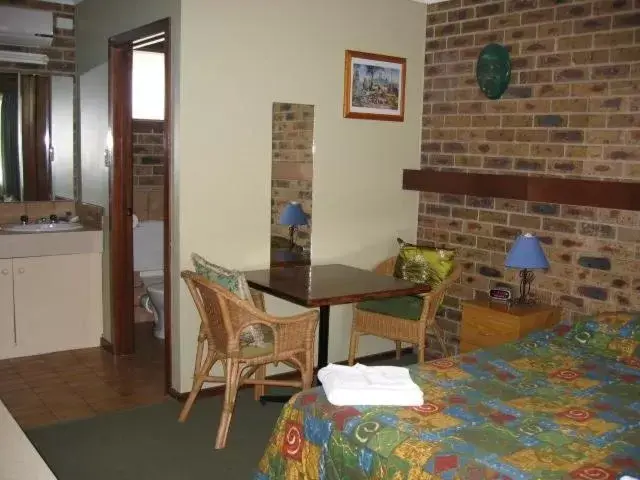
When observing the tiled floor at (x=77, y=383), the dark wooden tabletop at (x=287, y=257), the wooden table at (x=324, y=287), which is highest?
the dark wooden tabletop at (x=287, y=257)

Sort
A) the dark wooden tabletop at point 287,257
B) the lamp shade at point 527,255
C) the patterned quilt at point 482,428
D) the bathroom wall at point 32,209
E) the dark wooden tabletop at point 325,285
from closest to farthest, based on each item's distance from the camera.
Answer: the patterned quilt at point 482,428
the dark wooden tabletop at point 325,285
the lamp shade at point 527,255
the dark wooden tabletop at point 287,257
the bathroom wall at point 32,209

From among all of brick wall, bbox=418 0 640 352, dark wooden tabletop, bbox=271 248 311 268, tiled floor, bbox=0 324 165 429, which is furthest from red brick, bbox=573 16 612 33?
tiled floor, bbox=0 324 165 429

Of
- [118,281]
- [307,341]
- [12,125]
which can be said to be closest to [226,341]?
[307,341]

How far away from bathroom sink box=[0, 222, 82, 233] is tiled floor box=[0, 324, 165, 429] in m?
0.86

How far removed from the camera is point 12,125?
501 cm

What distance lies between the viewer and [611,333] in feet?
11.4

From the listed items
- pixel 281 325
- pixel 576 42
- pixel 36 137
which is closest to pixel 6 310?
pixel 36 137

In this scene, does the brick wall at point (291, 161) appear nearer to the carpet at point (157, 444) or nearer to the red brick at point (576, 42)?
the carpet at point (157, 444)

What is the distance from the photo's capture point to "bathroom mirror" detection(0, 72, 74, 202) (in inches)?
197

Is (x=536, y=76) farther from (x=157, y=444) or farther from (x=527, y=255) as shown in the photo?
(x=157, y=444)

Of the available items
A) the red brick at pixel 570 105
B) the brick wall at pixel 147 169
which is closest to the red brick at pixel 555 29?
the red brick at pixel 570 105

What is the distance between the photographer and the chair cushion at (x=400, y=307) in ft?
13.9

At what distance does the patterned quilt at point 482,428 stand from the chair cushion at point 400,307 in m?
0.98

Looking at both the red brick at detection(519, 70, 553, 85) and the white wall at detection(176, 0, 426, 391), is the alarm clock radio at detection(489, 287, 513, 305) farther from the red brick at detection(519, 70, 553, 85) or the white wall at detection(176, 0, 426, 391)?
the red brick at detection(519, 70, 553, 85)
